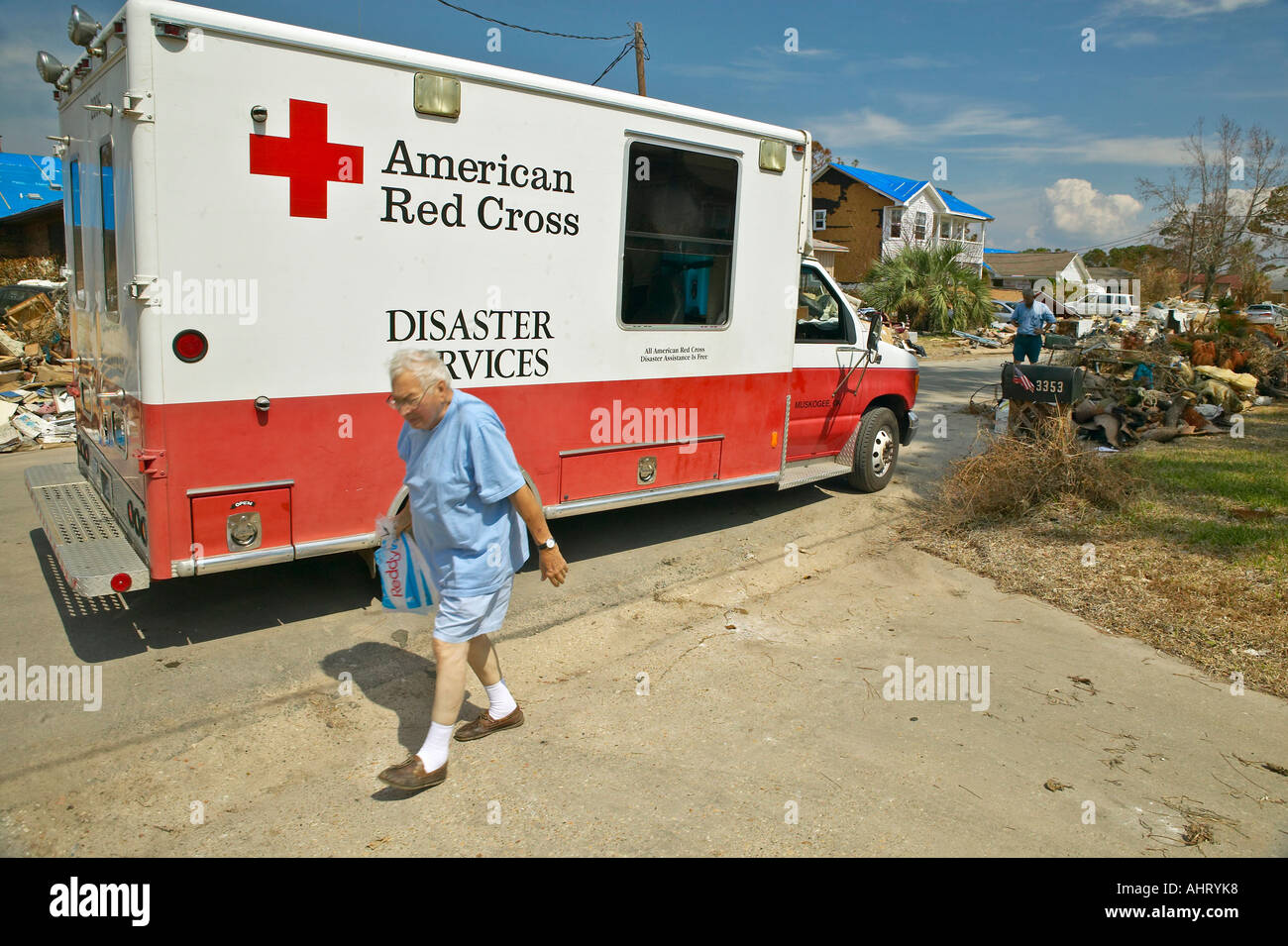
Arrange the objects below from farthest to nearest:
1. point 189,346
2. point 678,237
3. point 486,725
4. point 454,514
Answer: point 678,237 < point 189,346 < point 486,725 < point 454,514

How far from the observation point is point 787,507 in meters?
8.07

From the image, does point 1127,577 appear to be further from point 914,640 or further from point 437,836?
point 437,836

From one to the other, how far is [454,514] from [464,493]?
10 centimetres

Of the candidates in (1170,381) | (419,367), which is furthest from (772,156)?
(1170,381)

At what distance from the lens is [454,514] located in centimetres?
349

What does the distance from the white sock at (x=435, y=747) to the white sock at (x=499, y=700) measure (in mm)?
434

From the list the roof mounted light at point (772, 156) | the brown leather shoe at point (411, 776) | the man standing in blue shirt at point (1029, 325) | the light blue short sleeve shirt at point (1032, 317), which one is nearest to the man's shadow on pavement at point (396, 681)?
the brown leather shoe at point (411, 776)

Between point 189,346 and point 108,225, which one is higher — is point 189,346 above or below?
below

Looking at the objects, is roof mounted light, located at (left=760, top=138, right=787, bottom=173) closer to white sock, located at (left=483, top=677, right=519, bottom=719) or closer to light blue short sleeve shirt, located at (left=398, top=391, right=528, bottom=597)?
light blue short sleeve shirt, located at (left=398, top=391, right=528, bottom=597)

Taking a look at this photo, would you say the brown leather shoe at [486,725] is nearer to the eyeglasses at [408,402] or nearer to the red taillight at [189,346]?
the eyeglasses at [408,402]

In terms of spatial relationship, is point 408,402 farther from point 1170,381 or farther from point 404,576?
point 1170,381

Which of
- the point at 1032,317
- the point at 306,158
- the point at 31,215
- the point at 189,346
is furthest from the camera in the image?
the point at 31,215

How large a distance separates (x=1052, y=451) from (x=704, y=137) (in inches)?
151

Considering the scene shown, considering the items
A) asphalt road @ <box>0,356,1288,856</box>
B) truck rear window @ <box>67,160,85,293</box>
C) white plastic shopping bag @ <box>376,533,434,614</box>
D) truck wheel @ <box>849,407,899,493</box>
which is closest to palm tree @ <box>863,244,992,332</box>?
truck wheel @ <box>849,407,899,493</box>
